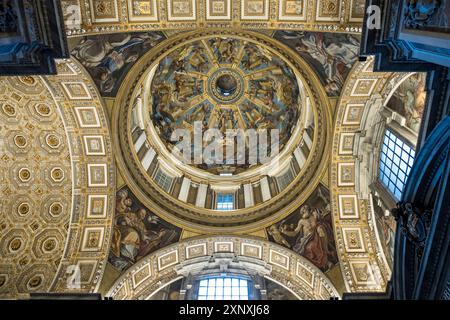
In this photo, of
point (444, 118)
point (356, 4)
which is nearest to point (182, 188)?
point (356, 4)

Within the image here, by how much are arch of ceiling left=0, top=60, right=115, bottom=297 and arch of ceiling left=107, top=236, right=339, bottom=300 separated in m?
1.98

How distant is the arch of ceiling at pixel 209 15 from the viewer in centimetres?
1300

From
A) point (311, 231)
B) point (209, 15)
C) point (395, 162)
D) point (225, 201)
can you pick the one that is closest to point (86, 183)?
point (225, 201)

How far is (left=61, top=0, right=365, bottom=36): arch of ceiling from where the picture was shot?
1300 cm

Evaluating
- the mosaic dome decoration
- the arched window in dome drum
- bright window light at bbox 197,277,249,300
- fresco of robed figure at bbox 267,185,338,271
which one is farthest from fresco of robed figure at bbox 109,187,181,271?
the arched window in dome drum

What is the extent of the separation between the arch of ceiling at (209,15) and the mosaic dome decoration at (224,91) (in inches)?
247

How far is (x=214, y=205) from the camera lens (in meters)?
20.0

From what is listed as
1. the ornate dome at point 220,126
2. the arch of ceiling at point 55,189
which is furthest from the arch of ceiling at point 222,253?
the arch of ceiling at point 55,189

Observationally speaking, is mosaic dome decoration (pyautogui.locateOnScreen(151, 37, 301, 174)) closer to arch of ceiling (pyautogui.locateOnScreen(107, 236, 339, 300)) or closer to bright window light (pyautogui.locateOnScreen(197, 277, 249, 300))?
arch of ceiling (pyautogui.locateOnScreen(107, 236, 339, 300))

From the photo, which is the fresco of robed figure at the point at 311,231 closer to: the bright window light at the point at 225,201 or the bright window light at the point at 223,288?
the bright window light at the point at 225,201

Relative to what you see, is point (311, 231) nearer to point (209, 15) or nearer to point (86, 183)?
point (209, 15)

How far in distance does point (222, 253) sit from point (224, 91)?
10619 millimetres

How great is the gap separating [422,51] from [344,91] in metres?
8.26
